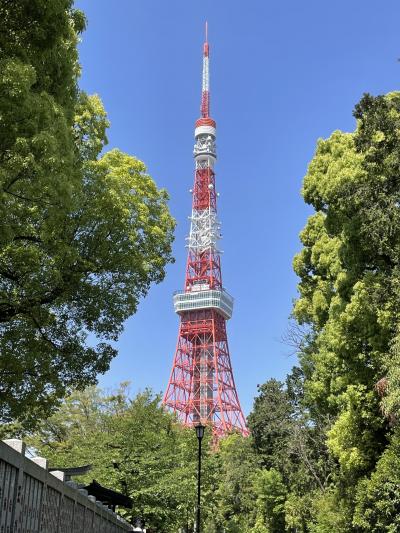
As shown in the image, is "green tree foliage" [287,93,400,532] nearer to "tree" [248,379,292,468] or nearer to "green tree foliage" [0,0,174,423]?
"green tree foliage" [0,0,174,423]

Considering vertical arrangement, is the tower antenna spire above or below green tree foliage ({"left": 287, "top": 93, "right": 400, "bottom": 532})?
above

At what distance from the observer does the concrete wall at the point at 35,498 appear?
5.82m

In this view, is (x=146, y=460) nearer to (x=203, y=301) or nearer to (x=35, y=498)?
(x=35, y=498)

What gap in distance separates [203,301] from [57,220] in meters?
55.4

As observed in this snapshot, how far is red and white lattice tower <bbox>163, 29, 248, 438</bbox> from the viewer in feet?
191

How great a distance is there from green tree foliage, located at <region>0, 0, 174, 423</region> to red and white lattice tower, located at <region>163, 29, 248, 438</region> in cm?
4668

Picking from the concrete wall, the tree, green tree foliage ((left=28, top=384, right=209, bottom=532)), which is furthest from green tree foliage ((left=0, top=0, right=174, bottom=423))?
the tree

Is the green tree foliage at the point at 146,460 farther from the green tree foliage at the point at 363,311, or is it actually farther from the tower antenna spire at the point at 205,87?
the tower antenna spire at the point at 205,87

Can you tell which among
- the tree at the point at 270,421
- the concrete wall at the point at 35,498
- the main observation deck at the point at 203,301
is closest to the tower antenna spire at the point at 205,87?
the main observation deck at the point at 203,301

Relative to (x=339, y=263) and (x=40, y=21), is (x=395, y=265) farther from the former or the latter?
(x=40, y=21)

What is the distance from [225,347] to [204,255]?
433 inches

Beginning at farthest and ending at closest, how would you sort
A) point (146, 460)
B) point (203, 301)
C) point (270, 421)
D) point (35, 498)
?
point (203, 301), point (270, 421), point (146, 460), point (35, 498)

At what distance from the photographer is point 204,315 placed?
2493 inches

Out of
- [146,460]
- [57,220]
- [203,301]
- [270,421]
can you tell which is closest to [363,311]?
[57,220]
